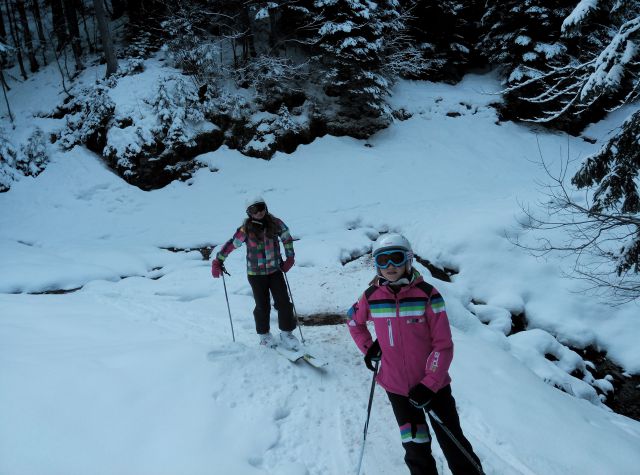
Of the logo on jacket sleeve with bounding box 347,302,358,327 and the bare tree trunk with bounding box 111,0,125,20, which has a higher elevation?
the bare tree trunk with bounding box 111,0,125,20

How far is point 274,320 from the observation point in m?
7.22

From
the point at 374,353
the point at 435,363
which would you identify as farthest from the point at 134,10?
the point at 435,363

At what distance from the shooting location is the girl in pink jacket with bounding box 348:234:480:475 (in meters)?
2.94

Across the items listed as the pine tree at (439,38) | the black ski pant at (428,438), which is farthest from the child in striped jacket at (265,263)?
the pine tree at (439,38)

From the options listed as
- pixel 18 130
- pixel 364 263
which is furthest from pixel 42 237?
pixel 364 263

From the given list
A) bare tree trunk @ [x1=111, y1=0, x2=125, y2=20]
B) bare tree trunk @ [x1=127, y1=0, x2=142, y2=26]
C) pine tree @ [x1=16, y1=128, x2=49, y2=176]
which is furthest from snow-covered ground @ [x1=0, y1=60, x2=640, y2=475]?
bare tree trunk @ [x1=111, y1=0, x2=125, y2=20]

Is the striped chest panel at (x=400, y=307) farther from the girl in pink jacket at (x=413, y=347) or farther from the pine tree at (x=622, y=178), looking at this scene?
the pine tree at (x=622, y=178)

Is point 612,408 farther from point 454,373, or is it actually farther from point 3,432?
point 3,432

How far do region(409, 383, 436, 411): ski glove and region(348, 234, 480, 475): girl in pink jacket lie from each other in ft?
0.04

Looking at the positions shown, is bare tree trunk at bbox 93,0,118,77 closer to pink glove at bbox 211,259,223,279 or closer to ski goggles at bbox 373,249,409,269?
pink glove at bbox 211,259,223,279

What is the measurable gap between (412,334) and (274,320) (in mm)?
4573

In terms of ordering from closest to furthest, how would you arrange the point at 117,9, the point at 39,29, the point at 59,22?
the point at 39,29 < the point at 59,22 < the point at 117,9

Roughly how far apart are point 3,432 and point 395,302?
3.54m

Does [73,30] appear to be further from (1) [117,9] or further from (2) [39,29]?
(1) [117,9]
